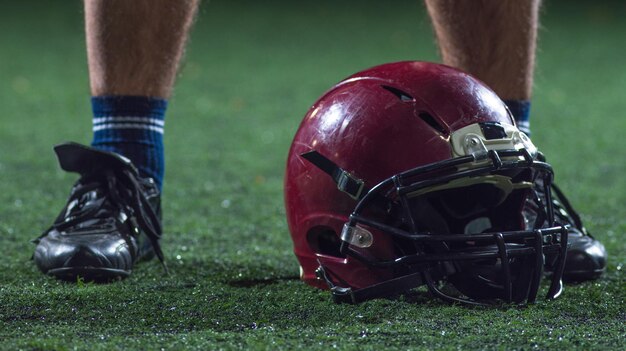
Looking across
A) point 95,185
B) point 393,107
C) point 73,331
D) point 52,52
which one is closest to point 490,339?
point 393,107

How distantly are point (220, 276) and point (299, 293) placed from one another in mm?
182

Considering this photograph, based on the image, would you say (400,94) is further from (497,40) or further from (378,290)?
(497,40)

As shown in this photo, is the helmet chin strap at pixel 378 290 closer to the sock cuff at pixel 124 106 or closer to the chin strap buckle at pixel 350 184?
the chin strap buckle at pixel 350 184

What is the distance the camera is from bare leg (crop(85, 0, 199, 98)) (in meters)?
1.54

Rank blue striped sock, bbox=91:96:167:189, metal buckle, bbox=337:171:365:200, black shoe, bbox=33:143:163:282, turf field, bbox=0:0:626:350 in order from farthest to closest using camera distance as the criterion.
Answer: blue striped sock, bbox=91:96:167:189
black shoe, bbox=33:143:163:282
metal buckle, bbox=337:171:365:200
turf field, bbox=0:0:626:350

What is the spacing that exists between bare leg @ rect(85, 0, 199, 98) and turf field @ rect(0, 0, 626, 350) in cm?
29

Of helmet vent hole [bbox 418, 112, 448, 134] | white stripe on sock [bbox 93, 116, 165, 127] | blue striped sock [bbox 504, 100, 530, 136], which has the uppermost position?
white stripe on sock [bbox 93, 116, 165, 127]

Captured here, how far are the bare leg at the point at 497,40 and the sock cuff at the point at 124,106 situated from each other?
1.71ft

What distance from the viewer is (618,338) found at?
1.05 meters

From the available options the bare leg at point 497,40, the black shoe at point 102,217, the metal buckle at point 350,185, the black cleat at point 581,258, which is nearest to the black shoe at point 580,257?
the black cleat at point 581,258

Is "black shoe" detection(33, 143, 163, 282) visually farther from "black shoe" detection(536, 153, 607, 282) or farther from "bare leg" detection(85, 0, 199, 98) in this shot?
"black shoe" detection(536, 153, 607, 282)

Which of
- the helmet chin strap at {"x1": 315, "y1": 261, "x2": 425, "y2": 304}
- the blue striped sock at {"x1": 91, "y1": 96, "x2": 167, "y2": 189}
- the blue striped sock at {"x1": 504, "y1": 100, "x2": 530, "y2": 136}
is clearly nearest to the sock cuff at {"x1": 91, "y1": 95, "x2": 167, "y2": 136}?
the blue striped sock at {"x1": 91, "y1": 96, "x2": 167, "y2": 189}

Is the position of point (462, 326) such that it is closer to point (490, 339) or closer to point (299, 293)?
point (490, 339)

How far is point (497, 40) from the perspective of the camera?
1.60m
